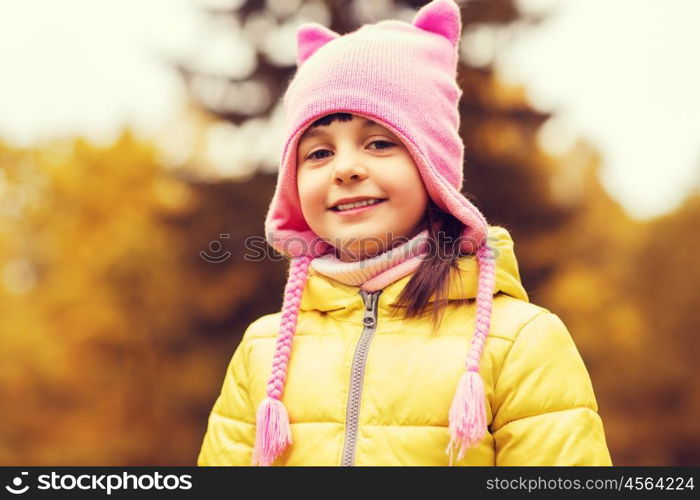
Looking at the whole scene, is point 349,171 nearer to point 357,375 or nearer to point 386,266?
point 386,266

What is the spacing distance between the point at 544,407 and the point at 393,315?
1.68 ft

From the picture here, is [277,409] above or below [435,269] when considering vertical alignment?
below

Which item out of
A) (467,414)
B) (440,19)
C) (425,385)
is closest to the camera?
(467,414)

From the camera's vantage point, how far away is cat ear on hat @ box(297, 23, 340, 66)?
2.72 metres

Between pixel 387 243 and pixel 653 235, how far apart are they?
10542mm

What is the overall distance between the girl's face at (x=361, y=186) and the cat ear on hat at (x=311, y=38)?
1.55ft

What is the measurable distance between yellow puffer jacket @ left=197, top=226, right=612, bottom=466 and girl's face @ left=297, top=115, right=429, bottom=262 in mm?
169

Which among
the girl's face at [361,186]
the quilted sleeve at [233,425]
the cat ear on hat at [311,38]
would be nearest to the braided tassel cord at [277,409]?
the quilted sleeve at [233,425]

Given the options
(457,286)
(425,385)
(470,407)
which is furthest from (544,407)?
(457,286)

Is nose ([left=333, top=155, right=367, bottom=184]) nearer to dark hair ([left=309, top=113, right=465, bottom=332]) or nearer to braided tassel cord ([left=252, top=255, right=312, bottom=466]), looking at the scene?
dark hair ([left=309, top=113, right=465, bottom=332])

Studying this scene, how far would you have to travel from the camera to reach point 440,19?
2.65 m

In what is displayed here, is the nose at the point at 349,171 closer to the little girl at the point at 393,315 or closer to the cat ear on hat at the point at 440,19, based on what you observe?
the little girl at the point at 393,315

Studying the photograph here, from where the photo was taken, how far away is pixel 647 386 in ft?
34.1

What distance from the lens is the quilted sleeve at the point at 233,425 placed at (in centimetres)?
238
